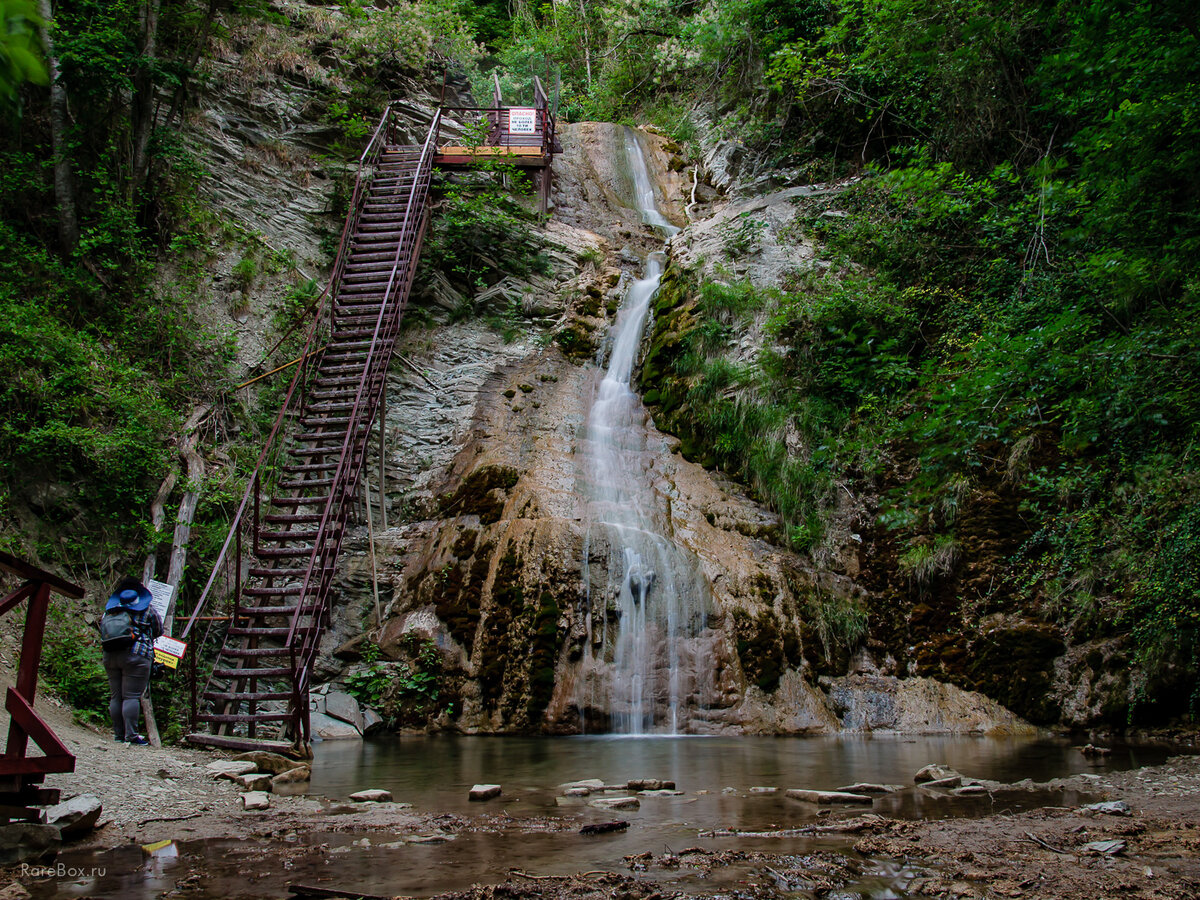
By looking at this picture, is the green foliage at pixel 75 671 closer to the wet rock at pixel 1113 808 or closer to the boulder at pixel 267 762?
the boulder at pixel 267 762

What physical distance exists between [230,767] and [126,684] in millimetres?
1703

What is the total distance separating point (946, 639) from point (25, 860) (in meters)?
9.09

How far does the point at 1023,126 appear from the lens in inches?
496

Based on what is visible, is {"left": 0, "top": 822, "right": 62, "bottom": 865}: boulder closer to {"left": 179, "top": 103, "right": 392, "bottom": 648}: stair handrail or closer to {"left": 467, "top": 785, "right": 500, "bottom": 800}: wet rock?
{"left": 467, "top": 785, "right": 500, "bottom": 800}: wet rock

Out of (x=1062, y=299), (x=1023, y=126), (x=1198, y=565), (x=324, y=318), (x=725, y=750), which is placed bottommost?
(x=725, y=750)

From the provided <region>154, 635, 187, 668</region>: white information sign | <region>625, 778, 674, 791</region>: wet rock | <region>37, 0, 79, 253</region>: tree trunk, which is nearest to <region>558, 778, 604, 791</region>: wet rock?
<region>625, 778, 674, 791</region>: wet rock

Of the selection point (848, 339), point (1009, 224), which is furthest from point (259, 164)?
point (1009, 224)

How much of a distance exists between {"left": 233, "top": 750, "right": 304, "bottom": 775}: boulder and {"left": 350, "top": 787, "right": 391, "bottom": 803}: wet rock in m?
1.21

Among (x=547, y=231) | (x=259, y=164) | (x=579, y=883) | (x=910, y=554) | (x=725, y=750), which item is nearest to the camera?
(x=579, y=883)

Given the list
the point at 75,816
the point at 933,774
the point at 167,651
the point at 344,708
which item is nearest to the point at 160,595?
the point at 167,651

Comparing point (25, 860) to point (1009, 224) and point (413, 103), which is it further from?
point (413, 103)

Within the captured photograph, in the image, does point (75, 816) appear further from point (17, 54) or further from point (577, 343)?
point (577, 343)

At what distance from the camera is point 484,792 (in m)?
4.89

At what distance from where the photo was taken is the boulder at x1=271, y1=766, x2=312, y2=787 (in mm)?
5568
